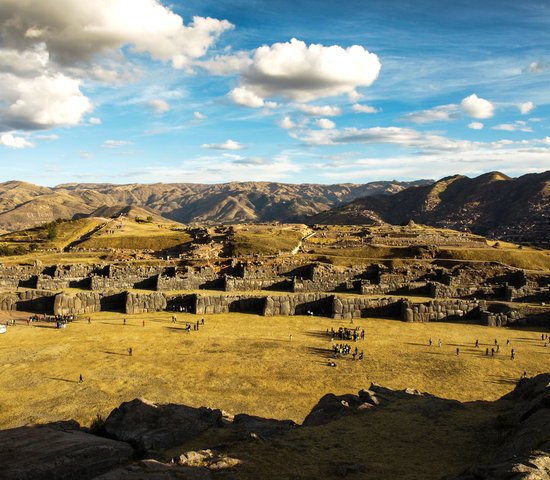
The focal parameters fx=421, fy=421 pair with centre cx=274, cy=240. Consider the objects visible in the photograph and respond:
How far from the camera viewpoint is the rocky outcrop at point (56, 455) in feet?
47.6

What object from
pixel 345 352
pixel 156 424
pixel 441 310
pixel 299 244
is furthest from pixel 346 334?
pixel 299 244

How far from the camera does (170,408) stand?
830 inches

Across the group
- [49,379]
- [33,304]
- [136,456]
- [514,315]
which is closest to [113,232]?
[33,304]

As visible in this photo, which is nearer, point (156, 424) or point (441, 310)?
point (156, 424)

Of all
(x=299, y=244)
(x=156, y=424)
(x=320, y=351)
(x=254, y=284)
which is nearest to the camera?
(x=156, y=424)

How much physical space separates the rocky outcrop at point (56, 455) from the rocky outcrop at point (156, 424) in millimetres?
1161

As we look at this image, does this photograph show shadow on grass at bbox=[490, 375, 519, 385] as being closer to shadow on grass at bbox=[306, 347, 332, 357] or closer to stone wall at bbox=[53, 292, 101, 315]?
shadow on grass at bbox=[306, 347, 332, 357]

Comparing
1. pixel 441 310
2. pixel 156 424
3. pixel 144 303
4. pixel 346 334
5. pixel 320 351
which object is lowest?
pixel 320 351

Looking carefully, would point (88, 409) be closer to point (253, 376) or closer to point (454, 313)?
point (253, 376)

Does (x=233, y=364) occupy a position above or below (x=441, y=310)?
below

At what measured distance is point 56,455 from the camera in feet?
50.0

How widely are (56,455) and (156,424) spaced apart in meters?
5.05

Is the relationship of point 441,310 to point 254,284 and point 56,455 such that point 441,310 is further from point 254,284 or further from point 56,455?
point 56,455

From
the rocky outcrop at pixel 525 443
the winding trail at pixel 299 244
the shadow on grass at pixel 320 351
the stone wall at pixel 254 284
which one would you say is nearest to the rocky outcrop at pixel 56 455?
the rocky outcrop at pixel 525 443
